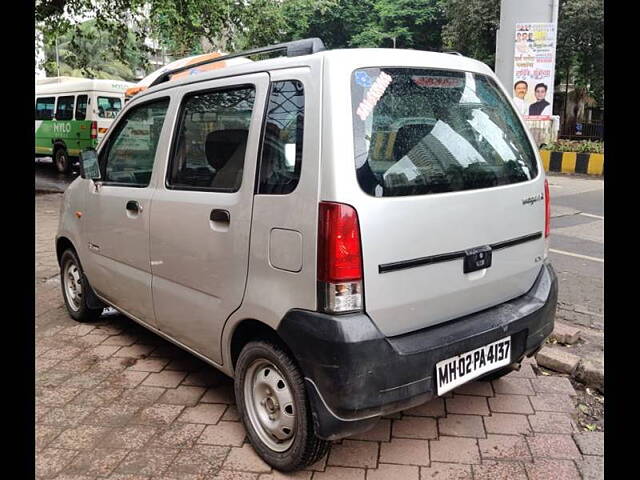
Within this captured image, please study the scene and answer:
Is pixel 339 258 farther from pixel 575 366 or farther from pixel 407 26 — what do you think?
pixel 407 26

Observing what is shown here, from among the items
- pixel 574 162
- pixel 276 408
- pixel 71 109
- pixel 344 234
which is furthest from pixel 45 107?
pixel 344 234

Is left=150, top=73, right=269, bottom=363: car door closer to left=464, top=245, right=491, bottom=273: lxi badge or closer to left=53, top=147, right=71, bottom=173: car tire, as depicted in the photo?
left=464, top=245, right=491, bottom=273: lxi badge

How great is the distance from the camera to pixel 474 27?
23.1 m

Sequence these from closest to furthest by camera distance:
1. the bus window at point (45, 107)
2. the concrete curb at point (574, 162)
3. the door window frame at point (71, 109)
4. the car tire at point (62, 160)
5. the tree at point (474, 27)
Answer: the concrete curb at point (574, 162), the door window frame at point (71, 109), the car tire at point (62, 160), the bus window at point (45, 107), the tree at point (474, 27)

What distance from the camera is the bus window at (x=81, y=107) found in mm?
15531

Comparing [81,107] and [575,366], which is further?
[81,107]

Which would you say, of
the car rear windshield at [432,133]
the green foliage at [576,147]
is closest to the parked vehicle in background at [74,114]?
the green foliage at [576,147]

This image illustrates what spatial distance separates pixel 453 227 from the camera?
243cm

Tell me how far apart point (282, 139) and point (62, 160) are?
52.7 feet

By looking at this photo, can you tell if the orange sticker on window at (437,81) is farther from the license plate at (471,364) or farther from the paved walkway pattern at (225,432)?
the paved walkway pattern at (225,432)

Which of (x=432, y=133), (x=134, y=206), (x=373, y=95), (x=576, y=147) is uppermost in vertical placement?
(x=576, y=147)

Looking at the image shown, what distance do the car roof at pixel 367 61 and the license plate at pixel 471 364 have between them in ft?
4.12

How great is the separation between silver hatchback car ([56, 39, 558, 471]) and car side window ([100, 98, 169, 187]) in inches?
6.8

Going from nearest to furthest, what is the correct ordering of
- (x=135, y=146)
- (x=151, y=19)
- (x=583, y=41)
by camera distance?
(x=135, y=146)
(x=151, y=19)
(x=583, y=41)
